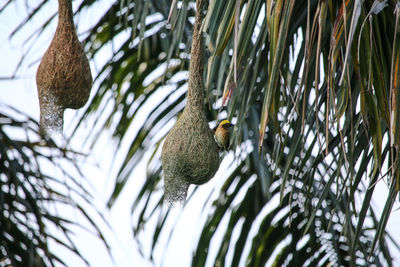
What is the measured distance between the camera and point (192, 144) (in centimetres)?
118

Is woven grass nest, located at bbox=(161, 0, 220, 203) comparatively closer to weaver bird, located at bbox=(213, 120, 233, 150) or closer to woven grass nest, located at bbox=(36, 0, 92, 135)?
weaver bird, located at bbox=(213, 120, 233, 150)

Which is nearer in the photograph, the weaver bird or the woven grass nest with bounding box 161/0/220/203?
the woven grass nest with bounding box 161/0/220/203

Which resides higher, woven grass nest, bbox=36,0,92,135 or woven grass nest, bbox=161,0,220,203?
woven grass nest, bbox=36,0,92,135

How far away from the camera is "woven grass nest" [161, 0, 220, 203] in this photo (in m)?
1.17

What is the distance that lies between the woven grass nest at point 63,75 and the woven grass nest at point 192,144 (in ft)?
0.78

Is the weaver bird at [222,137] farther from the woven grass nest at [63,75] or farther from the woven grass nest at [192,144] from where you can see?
the woven grass nest at [63,75]

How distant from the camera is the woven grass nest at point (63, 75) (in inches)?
50.4

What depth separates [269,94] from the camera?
964 millimetres

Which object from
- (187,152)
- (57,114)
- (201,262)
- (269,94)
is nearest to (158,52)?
(201,262)

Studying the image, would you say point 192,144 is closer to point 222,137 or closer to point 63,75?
point 222,137

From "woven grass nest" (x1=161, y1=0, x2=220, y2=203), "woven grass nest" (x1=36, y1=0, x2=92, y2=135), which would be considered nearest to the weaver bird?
"woven grass nest" (x1=161, y1=0, x2=220, y2=203)

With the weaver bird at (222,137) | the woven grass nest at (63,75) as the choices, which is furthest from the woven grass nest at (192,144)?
the woven grass nest at (63,75)

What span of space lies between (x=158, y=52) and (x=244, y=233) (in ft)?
2.45

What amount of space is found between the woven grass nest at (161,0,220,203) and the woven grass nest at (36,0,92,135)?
0.24 m
